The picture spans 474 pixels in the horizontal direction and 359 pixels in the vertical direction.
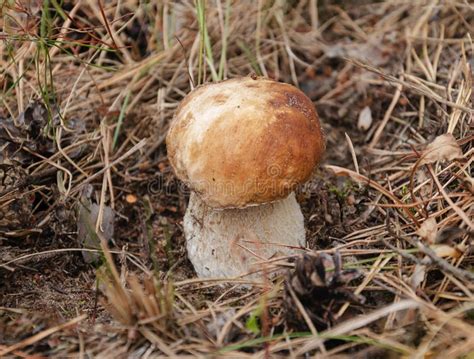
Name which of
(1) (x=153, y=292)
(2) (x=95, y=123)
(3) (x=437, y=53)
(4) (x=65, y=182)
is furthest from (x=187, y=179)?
(3) (x=437, y=53)

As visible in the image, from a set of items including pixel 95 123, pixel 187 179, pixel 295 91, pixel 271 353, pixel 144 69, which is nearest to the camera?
pixel 271 353

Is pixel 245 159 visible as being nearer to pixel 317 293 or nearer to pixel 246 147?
pixel 246 147

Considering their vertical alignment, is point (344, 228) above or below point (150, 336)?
below

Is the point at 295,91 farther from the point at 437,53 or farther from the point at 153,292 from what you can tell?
the point at 437,53

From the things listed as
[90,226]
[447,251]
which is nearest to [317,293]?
[447,251]

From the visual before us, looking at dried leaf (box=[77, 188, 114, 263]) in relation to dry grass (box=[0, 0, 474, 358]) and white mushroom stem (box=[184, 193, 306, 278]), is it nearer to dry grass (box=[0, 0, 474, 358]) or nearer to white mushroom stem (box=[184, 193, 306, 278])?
dry grass (box=[0, 0, 474, 358])

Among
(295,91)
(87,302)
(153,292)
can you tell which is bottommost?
(87,302)

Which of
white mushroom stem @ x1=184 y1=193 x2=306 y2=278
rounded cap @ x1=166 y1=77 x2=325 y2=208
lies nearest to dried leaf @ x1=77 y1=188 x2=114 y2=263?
white mushroom stem @ x1=184 y1=193 x2=306 y2=278

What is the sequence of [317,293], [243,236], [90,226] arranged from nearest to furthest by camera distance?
1. [317,293]
2. [243,236]
3. [90,226]
